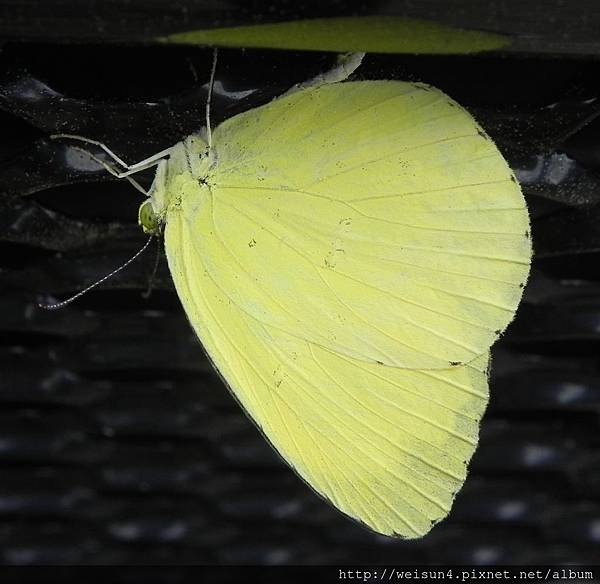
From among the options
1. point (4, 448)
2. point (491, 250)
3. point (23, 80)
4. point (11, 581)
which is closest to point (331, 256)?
point (491, 250)

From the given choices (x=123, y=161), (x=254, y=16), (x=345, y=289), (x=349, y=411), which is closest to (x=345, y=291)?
(x=345, y=289)

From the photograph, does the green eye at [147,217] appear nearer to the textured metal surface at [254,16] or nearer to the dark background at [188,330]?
the dark background at [188,330]

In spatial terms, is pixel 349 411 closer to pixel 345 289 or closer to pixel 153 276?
pixel 345 289

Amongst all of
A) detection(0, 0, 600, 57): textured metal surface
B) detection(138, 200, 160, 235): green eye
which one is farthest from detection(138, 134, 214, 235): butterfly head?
detection(0, 0, 600, 57): textured metal surface

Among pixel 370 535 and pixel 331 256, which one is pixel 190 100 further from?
pixel 370 535

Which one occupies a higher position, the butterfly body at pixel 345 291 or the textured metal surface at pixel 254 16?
the textured metal surface at pixel 254 16

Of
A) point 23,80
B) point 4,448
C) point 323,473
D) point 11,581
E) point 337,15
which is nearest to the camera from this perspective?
point 337,15

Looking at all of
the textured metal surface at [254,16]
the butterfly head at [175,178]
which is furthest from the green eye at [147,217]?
the textured metal surface at [254,16]
